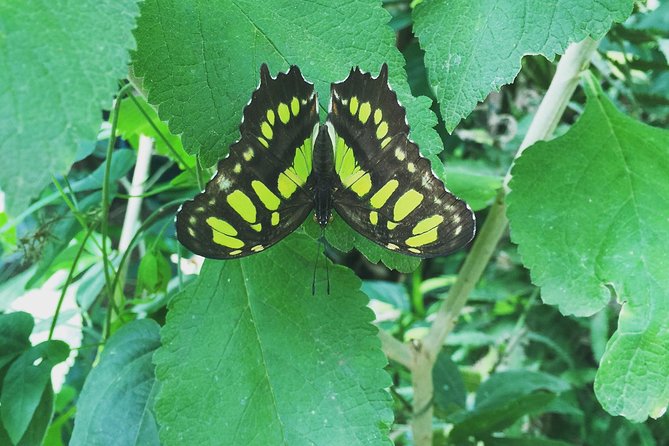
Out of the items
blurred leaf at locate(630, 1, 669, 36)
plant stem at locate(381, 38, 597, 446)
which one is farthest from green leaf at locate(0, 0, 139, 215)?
blurred leaf at locate(630, 1, 669, 36)

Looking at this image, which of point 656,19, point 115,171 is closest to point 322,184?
point 115,171

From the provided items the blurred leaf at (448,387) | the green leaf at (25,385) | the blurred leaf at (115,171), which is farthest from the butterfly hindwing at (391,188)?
the blurred leaf at (448,387)

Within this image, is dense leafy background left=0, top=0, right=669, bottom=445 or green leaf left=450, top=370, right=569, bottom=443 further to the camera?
green leaf left=450, top=370, right=569, bottom=443

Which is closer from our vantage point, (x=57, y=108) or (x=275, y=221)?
(x=57, y=108)

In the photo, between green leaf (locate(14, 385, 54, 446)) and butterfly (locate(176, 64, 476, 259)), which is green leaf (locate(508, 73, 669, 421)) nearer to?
butterfly (locate(176, 64, 476, 259))

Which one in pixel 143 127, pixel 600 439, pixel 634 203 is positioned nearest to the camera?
pixel 634 203

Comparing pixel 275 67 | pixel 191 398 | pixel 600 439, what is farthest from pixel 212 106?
pixel 600 439

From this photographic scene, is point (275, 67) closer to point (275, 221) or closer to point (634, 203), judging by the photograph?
point (275, 221)

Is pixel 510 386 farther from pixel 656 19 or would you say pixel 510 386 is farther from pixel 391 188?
pixel 656 19

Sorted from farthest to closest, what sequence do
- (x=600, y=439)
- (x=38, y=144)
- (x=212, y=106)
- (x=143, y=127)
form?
(x=600, y=439)
(x=143, y=127)
(x=212, y=106)
(x=38, y=144)
